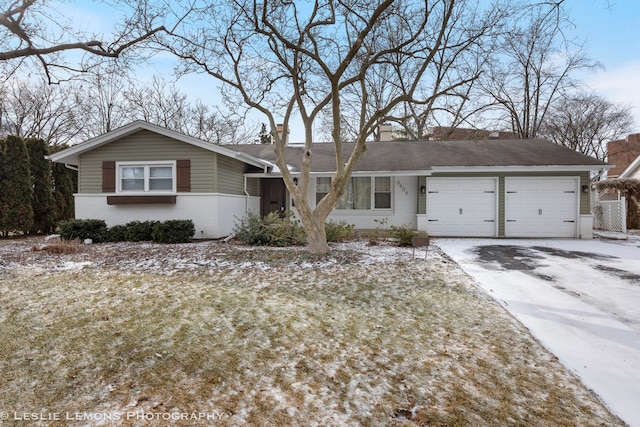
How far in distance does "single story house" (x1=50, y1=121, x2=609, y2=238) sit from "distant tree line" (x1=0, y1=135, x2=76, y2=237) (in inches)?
77.7

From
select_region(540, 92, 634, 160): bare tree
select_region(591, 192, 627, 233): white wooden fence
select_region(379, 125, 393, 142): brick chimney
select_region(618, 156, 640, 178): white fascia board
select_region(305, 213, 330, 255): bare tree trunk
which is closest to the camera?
select_region(305, 213, 330, 255): bare tree trunk

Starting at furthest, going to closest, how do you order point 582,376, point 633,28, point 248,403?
point 633,28, point 582,376, point 248,403

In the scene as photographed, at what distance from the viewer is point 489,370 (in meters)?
2.72

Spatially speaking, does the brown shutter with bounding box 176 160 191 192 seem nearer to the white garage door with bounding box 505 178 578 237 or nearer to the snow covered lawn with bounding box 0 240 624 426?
the snow covered lawn with bounding box 0 240 624 426

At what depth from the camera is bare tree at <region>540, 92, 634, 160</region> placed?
75.9ft

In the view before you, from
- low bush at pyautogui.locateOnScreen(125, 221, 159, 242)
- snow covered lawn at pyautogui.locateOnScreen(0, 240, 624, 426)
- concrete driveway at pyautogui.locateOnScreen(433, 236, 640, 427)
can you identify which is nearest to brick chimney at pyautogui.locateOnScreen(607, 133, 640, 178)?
concrete driveway at pyautogui.locateOnScreen(433, 236, 640, 427)

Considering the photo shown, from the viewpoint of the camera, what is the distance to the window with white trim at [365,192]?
1246 centimetres

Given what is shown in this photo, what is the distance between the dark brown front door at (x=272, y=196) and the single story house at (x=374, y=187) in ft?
4.08

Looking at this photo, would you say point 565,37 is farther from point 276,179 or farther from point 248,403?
point 276,179

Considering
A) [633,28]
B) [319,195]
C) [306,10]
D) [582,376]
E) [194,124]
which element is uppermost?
[194,124]

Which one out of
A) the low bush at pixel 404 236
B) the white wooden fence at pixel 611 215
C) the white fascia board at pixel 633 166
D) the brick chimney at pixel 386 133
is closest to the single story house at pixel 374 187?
the low bush at pixel 404 236

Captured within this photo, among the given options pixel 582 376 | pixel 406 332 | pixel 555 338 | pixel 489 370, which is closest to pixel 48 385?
pixel 406 332

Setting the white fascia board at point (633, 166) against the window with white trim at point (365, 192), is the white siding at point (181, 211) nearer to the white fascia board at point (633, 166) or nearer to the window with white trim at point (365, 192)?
the window with white trim at point (365, 192)

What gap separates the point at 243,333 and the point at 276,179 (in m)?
10.6
